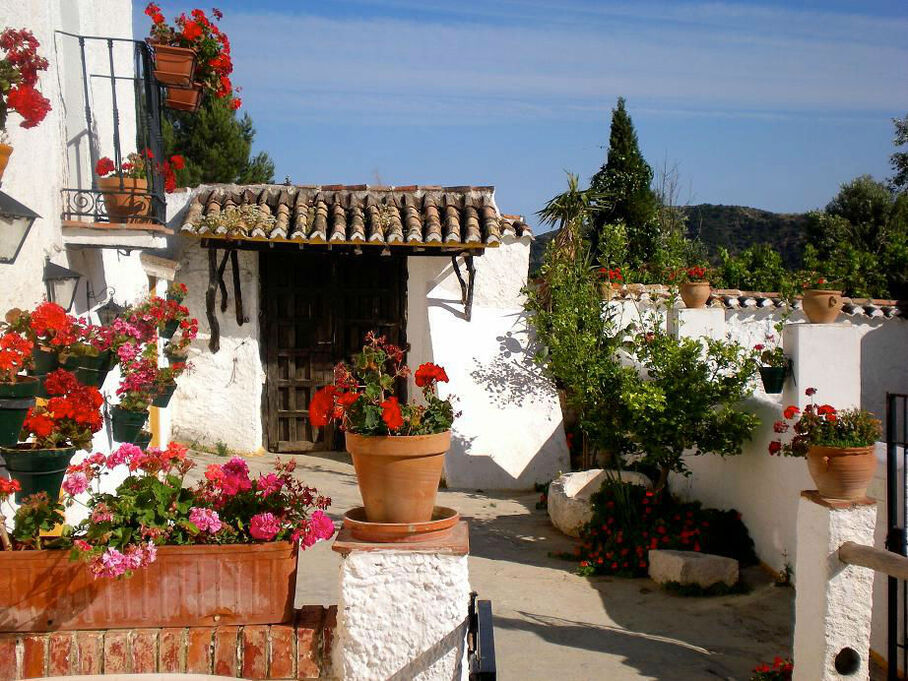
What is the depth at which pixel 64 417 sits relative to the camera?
3.43 meters

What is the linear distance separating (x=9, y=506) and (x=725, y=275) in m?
12.5

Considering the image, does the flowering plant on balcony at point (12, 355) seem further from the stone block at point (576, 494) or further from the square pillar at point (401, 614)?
the stone block at point (576, 494)

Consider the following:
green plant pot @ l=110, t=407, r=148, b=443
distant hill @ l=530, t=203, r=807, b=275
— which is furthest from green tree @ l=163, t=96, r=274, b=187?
green plant pot @ l=110, t=407, r=148, b=443

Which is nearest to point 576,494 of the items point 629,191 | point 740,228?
point 629,191

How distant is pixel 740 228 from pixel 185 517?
2495cm

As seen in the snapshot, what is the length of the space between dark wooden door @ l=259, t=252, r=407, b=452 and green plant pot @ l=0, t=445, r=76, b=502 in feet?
24.9

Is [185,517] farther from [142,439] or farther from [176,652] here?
[142,439]

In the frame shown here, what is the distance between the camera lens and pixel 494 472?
34.5ft

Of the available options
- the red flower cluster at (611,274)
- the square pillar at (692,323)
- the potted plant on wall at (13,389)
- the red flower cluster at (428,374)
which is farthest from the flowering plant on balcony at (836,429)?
the red flower cluster at (611,274)

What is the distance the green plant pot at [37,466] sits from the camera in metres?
3.38

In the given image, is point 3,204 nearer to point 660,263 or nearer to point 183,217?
point 183,217

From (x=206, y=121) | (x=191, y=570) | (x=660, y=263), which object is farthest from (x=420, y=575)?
(x=206, y=121)

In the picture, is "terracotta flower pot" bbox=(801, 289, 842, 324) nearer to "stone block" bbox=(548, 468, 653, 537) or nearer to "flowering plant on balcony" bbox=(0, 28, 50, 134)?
"stone block" bbox=(548, 468, 653, 537)

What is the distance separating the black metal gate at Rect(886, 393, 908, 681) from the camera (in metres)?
4.74
